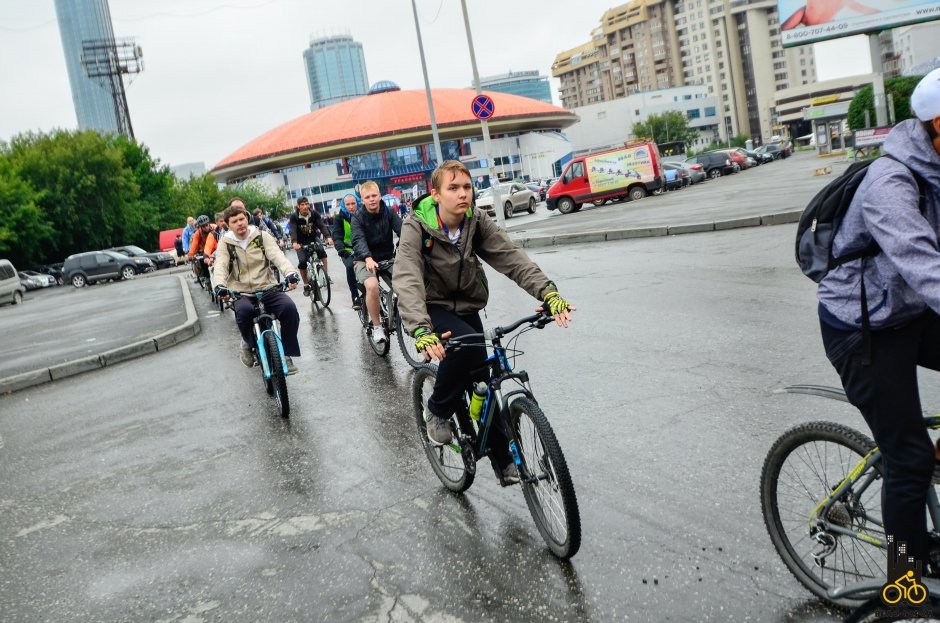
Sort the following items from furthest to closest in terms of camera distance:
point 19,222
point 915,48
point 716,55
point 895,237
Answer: point 716,55 < point 915,48 < point 19,222 < point 895,237

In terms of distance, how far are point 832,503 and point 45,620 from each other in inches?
131

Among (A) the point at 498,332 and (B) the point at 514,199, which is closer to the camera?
(A) the point at 498,332

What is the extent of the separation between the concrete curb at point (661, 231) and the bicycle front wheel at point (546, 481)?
1330cm

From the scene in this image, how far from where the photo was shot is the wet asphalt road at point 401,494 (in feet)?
11.0

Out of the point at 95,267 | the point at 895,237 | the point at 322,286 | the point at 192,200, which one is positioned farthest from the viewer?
the point at 192,200

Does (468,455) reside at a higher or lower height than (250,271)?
lower

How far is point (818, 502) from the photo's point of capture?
292 centimetres

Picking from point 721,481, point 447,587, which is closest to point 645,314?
point 721,481

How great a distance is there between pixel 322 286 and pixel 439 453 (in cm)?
987

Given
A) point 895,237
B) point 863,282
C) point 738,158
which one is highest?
point 738,158

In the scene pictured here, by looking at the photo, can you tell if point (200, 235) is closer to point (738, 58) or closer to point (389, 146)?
point (389, 146)

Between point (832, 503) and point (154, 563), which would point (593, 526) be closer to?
point (832, 503)

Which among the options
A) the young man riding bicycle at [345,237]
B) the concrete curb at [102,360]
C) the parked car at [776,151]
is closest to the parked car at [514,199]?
the concrete curb at [102,360]

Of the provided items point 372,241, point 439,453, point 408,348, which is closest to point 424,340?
point 439,453
